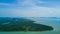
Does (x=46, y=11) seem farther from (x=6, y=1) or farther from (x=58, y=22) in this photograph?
(x=6, y=1)

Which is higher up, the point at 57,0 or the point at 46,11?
the point at 57,0

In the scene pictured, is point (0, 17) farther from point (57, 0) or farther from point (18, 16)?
point (57, 0)

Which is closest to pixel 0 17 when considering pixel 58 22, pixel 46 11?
pixel 46 11

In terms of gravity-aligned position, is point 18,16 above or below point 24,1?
below

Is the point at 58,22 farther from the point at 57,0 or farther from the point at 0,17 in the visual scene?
the point at 0,17

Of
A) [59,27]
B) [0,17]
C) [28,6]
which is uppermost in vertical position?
[28,6]

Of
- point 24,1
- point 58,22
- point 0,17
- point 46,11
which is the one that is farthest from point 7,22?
point 58,22
